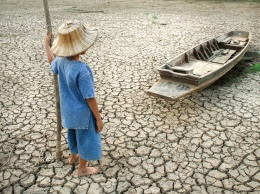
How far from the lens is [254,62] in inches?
250

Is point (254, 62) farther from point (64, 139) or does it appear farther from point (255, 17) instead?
point (255, 17)

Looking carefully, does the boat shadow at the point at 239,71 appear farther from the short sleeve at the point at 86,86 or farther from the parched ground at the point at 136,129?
the short sleeve at the point at 86,86

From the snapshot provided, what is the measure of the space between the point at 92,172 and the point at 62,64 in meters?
1.39

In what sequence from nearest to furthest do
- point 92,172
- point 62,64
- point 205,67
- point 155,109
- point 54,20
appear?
point 62,64 < point 92,172 < point 155,109 < point 205,67 < point 54,20

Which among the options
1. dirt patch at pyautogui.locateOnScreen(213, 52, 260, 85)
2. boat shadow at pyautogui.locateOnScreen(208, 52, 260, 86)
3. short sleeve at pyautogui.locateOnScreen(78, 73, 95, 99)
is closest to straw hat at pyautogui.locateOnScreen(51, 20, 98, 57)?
short sleeve at pyautogui.locateOnScreen(78, 73, 95, 99)

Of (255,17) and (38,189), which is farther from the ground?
(255,17)

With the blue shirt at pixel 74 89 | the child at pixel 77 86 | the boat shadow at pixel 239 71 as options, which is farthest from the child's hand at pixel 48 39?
the boat shadow at pixel 239 71

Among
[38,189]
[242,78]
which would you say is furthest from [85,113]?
[242,78]

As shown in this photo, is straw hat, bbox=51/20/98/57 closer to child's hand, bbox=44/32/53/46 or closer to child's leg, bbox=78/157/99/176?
child's hand, bbox=44/32/53/46

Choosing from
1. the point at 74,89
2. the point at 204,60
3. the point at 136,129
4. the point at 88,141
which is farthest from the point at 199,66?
the point at 74,89

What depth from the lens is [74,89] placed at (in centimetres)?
231

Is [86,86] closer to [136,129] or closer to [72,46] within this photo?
A: [72,46]

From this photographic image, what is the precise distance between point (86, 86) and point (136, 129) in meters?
1.78

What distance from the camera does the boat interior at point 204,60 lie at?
4.39 m
